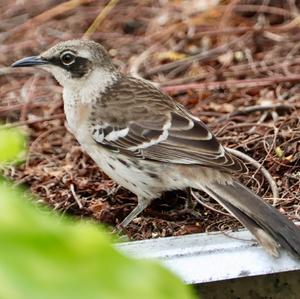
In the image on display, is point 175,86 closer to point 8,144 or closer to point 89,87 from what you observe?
point 89,87

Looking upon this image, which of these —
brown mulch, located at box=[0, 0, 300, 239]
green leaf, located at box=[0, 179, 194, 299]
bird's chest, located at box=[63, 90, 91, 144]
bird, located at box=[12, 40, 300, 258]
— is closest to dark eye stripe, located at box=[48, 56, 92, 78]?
bird, located at box=[12, 40, 300, 258]

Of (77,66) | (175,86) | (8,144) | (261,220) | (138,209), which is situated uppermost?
(8,144)

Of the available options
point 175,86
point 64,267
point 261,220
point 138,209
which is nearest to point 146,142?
point 138,209

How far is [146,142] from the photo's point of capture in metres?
4.50

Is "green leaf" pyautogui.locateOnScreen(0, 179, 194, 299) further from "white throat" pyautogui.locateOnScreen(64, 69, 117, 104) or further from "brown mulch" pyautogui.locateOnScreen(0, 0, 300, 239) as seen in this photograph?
"white throat" pyautogui.locateOnScreen(64, 69, 117, 104)

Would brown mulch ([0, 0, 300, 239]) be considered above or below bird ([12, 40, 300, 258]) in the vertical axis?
below

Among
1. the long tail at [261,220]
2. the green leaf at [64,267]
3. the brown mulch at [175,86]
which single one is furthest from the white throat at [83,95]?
the green leaf at [64,267]

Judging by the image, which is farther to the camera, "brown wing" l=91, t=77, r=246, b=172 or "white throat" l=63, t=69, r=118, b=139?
"white throat" l=63, t=69, r=118, b=139

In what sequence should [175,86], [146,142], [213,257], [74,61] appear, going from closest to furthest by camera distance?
[213,257] < [146,142] < [74,61] < [175,86]

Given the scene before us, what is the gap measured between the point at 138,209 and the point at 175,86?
7.69 feet

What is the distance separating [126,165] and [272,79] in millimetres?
2463

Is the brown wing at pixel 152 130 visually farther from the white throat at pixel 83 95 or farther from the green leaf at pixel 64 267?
the green leaf at pixel 64 267

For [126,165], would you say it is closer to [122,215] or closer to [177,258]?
[122,215]

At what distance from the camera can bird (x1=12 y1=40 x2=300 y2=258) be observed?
3855 millimetres
